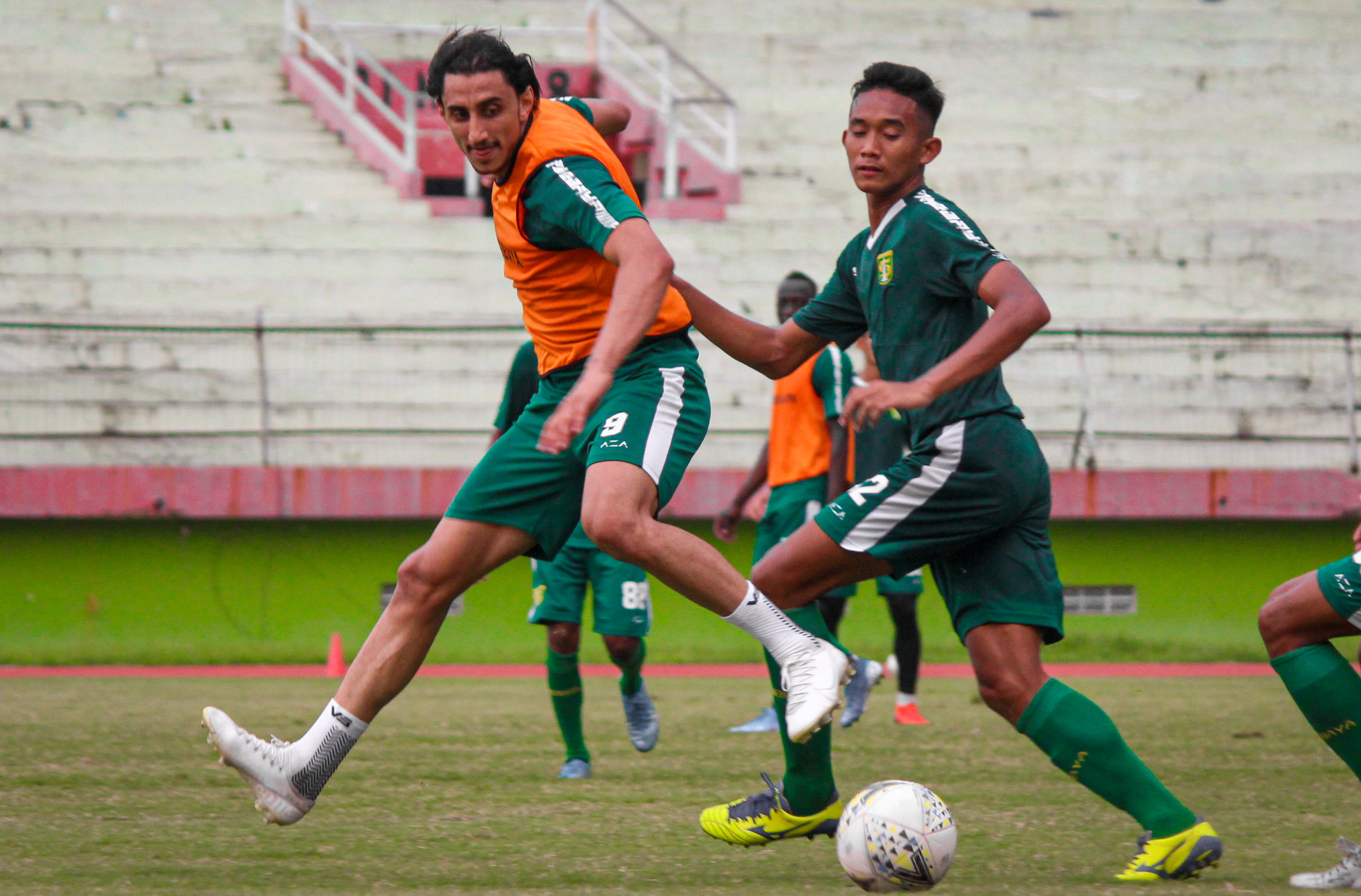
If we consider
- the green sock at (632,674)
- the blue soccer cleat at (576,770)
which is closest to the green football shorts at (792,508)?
the green sock at (632,674)

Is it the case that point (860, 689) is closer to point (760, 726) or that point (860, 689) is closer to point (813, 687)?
point (760, 726)

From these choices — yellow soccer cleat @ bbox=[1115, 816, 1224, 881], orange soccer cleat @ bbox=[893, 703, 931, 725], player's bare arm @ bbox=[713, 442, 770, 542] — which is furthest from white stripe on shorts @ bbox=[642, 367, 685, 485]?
orange soccer cleat @ bbox=[893, 703, 931, 725]

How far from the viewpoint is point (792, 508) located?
7691 millimetres

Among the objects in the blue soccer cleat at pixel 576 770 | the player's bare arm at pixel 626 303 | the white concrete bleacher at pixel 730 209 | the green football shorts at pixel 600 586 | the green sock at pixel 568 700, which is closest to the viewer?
the player's bare arm at pixel 626 303

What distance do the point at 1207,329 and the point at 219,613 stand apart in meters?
8.80

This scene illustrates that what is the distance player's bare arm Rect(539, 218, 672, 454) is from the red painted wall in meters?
7.49

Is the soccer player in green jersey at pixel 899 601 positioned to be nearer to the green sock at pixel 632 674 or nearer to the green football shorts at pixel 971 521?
the green sock at pixel 632 674

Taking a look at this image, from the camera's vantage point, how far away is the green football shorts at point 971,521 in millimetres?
4000

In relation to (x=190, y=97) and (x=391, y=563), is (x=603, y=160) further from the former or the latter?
(x=190, y=97)

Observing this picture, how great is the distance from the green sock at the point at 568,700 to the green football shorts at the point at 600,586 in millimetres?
229

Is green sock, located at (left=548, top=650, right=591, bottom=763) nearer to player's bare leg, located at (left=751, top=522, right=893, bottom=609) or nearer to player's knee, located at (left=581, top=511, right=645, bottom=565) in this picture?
player's bare leg, located at (left=751, top=522, right=893, bottom=609)

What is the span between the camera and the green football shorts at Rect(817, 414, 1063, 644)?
13.1ft

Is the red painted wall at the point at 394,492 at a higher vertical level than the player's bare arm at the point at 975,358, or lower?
lower

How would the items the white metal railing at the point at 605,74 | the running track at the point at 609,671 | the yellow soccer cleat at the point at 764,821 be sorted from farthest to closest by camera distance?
the white metal railing at the point at 605,74
the running track at the point at 609,671
the yellow soccer cleat at the point at 764,821
